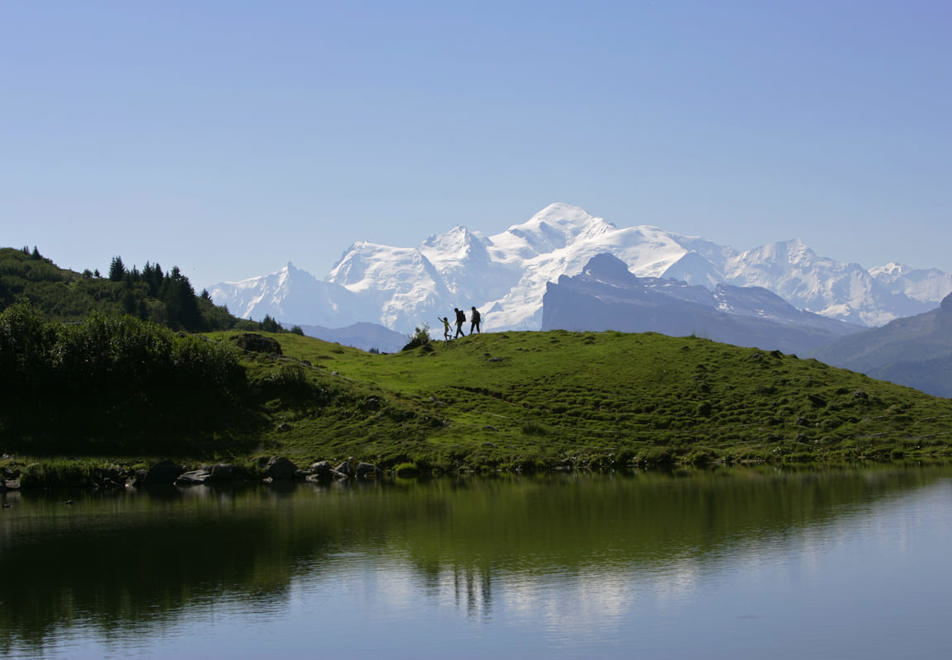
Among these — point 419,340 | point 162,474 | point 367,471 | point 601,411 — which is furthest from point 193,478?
point 419,340

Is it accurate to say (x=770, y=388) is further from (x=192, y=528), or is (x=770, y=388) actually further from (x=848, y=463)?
(x=192, y=528)

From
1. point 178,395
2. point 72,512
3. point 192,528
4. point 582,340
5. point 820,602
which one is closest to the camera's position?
point 820,602

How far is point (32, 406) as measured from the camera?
294 feet

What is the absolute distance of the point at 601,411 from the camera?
9612 cm

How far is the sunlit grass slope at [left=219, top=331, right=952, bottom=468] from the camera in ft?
281

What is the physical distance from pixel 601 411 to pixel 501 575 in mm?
57837

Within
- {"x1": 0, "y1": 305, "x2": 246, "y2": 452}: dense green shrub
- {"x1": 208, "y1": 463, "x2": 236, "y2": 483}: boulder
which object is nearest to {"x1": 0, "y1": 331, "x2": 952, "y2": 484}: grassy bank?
{"x1": 208, "y1": 463, "x2": 236, "y2": 483}: boulder

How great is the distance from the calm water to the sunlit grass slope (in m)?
20.7

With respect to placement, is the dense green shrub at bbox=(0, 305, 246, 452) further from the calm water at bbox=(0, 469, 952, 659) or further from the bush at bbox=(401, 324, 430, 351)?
the bush at bbox=(401, 324, 430, 351)

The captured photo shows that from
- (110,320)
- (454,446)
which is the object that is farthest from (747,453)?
(110,320)

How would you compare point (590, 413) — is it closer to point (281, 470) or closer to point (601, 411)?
point (601, 411)

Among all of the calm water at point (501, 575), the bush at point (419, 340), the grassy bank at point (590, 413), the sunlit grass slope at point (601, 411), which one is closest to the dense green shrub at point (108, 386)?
the grassy bank at point (590, 413)

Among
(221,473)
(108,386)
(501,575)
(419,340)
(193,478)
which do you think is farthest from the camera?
(419,340)

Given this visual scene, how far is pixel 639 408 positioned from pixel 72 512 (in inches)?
2138
